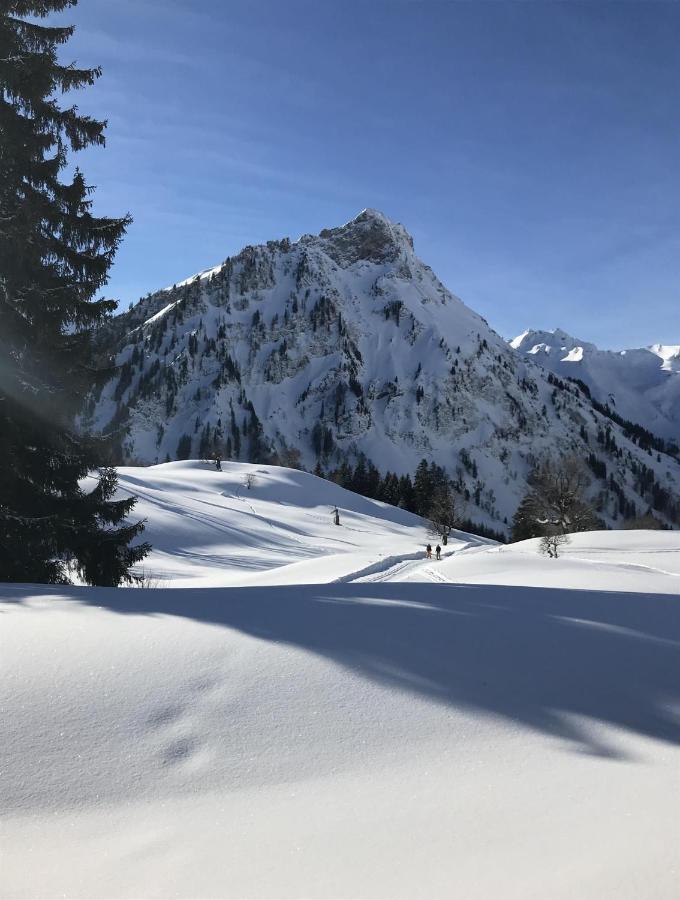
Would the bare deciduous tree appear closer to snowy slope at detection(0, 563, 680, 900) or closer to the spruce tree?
the spruce tree

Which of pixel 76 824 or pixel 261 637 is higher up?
pixel 261 637

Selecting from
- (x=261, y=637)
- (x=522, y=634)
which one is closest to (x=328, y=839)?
(x=261, y=637)

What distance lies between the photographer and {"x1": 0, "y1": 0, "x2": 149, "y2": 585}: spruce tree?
9312 mm

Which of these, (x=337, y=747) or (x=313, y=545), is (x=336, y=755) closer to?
(x=337, y=747)

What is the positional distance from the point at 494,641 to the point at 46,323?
909cm

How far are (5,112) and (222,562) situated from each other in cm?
2580

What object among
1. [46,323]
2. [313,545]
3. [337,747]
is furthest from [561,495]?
[337,747]

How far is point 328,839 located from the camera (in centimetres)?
274

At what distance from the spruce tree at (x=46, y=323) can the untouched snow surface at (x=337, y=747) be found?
344cm

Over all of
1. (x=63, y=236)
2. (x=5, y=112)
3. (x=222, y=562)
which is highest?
Result: (x=5, y=112)

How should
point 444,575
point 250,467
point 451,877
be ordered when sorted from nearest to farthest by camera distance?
point 451,877
point 444,575
point 250,467

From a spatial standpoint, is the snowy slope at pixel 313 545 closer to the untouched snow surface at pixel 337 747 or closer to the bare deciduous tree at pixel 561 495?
the bare deciduous tree at pixel 561 495

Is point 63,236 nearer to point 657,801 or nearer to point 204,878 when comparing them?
point 204,878

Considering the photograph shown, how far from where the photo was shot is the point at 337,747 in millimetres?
3523
